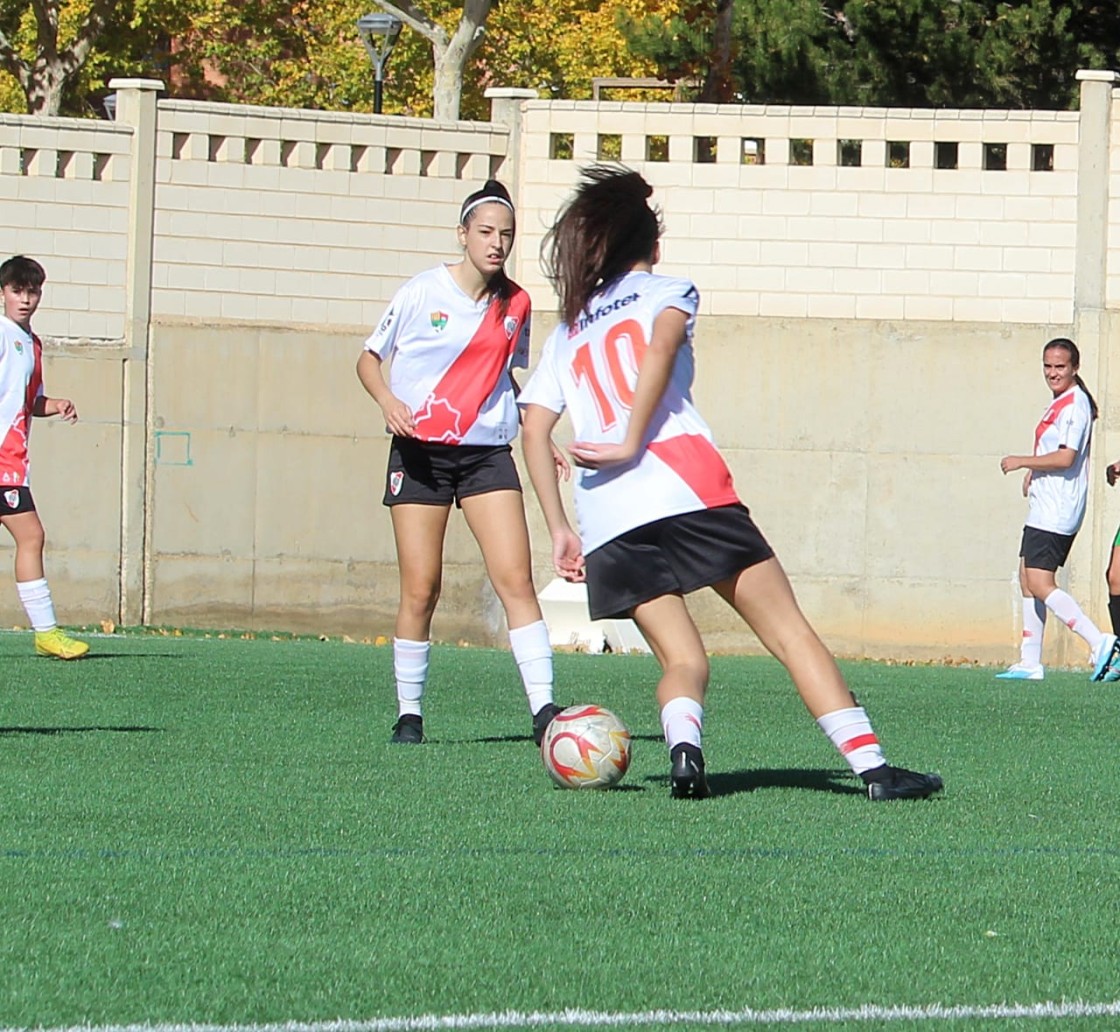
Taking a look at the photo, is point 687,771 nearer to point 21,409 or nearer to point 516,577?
point 516,577

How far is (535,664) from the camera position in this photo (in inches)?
346

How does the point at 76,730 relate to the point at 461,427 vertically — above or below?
below

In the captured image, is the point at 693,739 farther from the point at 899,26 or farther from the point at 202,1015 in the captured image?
the point at 899,26

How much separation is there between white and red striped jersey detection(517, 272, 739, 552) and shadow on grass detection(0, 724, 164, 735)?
2.77m

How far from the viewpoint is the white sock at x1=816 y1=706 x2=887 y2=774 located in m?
7.03

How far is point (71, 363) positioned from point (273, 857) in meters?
14.6

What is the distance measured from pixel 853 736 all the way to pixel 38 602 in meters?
6.98

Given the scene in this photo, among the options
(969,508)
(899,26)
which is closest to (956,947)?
(969,508)

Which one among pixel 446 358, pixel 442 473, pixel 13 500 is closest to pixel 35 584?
pixel 13 500

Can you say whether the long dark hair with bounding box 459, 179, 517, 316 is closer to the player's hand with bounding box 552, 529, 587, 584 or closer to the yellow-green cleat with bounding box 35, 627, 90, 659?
the player's hand with bounding box 552, 529, 587, 584

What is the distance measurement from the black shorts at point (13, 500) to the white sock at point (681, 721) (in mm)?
6416

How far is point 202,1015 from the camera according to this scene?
4059 millimetres

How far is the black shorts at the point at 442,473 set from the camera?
882 centimetres

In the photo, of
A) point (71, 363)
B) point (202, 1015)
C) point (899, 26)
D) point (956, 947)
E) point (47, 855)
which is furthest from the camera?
point (899, 26)
